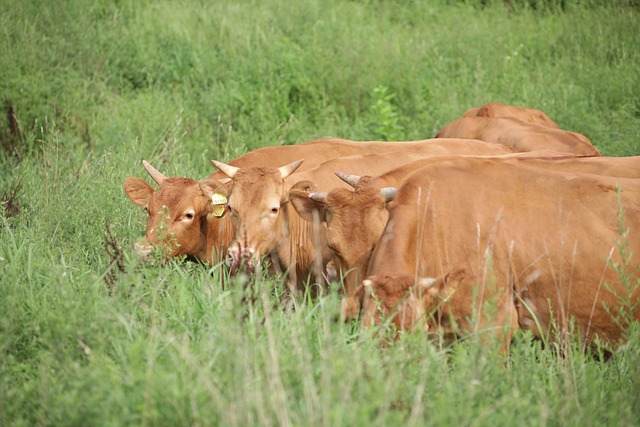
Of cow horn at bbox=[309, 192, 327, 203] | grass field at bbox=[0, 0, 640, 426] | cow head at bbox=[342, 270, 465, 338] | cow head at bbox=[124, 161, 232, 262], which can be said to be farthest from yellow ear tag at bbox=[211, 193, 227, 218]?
cow head at bbox=[342, 270, 465, 338]

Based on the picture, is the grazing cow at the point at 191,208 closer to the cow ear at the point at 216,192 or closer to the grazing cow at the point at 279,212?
the cow ear at the point at 216,192

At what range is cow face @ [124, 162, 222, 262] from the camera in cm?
723

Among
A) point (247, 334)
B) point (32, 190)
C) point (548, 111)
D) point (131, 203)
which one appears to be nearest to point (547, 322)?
point (247, 334)

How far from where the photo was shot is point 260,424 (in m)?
3.78

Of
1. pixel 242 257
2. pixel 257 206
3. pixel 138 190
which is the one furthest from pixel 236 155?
pixel 242 257

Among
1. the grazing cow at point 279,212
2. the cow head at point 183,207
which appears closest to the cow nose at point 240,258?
the grazing cow at point 279,212

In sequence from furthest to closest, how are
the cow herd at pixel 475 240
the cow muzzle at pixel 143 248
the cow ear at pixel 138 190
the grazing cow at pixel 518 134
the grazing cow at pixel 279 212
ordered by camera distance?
the grazing cow at pixel 518 134 < the cow ear at pixel 138 190 < the grazing cow at pixel 279 212 < the cow muzzle at pixel 143 248 < the cow herd at pixel 475 240

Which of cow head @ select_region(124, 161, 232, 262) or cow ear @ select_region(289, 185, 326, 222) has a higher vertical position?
cow ear @ select_region(289, 185, 326, 222)

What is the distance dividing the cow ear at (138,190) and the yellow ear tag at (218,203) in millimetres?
684

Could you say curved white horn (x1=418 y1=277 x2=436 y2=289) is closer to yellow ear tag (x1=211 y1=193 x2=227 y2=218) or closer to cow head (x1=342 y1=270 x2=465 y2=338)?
cow head (x1=342 y1=270 x2=465 y2=338)

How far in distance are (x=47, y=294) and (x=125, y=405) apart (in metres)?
1.94

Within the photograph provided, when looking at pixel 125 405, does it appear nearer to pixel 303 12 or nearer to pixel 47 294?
pixel 47 294

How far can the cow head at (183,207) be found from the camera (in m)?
7.23

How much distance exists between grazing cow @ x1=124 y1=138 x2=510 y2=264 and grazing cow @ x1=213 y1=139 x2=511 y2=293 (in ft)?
1.01
